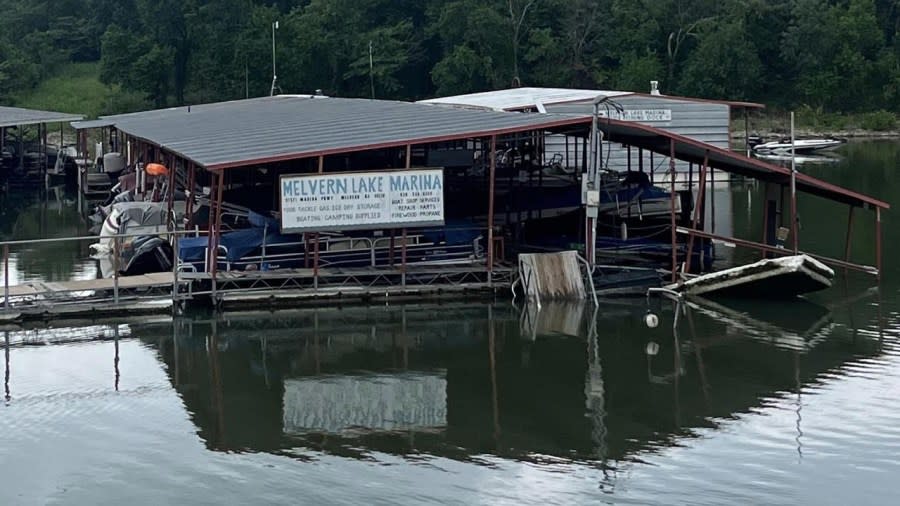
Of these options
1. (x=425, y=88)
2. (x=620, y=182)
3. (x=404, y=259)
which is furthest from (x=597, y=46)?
(x=404, y=259)

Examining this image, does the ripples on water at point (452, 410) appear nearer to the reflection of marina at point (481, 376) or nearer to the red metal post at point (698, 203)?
the reflection of marina at point (481, 376)

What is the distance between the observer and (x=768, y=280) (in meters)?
24.1

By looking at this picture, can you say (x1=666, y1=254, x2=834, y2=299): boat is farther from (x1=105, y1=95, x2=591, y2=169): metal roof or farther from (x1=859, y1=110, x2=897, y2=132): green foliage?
(x1=859, y1=110, x2=897, y2=132): green foliage

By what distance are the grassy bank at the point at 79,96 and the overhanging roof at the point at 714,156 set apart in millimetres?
48594

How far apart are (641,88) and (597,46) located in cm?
556

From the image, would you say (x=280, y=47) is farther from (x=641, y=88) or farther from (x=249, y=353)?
(x=249, y=353)

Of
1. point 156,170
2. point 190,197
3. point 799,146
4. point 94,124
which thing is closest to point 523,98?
point 156,170

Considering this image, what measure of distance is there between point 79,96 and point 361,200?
5494cm

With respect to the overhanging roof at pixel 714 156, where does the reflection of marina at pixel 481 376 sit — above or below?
below

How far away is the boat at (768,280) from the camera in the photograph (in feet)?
78.1

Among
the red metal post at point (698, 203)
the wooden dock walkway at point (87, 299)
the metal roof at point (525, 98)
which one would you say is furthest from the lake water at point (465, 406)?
the metal roof at point (525, 98)

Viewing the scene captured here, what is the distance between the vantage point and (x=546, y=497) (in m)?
14.0

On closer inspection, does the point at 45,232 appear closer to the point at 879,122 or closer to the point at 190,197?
the point at 190,197

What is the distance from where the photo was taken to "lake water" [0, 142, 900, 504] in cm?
1452
